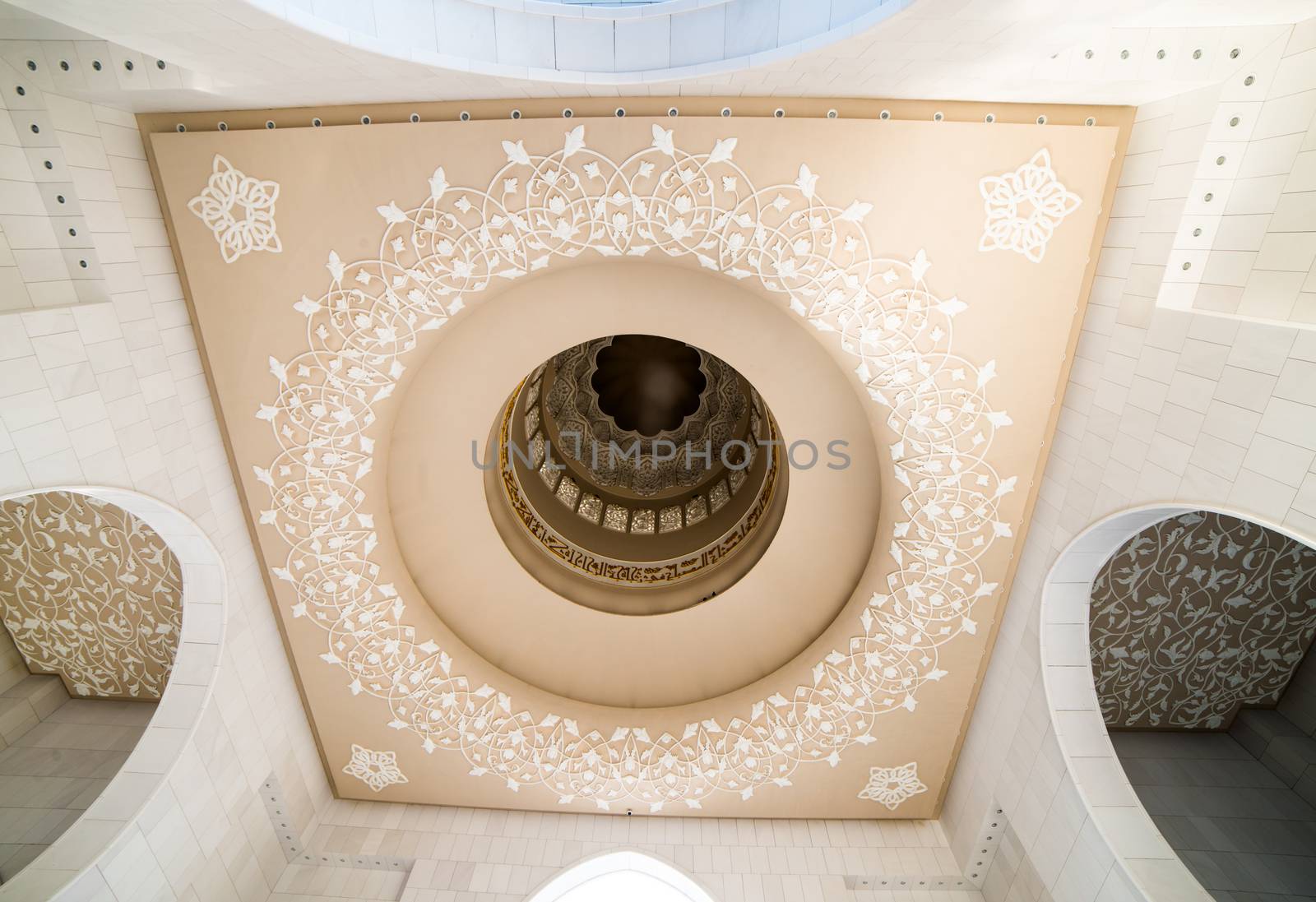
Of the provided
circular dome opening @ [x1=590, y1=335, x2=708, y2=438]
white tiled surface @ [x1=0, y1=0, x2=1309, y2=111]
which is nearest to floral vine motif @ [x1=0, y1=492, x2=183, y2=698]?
white tiled surface @ [x1=0, y1=0, x2=1309, y2=111]

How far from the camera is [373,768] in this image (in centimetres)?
348

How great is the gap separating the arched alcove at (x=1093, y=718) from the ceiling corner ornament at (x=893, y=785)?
3.11 feet

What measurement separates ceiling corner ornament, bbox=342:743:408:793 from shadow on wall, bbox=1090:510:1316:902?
369 centimetres

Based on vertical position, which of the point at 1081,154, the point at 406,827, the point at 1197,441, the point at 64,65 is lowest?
the point at 406,827

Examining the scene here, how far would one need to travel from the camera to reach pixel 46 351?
6.66 ft

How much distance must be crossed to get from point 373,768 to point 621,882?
4.93ft

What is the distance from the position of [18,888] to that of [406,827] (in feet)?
5.48

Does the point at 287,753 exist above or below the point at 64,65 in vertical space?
below

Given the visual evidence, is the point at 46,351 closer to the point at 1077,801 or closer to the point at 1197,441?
the point at 1197,441

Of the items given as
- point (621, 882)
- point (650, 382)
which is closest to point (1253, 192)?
point (650, 382)

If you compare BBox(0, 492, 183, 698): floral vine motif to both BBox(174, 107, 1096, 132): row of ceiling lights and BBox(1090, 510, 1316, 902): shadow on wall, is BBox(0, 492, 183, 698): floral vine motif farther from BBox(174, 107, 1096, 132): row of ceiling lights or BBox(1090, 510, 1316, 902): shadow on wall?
BBox(1090, 510, 1316, 902): shadow on wall

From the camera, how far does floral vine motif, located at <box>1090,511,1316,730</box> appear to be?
3.12 m

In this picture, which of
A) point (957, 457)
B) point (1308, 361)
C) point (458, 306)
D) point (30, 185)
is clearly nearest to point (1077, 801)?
point (957, 457)

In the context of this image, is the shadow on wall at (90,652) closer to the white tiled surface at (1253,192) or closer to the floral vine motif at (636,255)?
the floral vine motif at (636,255)
